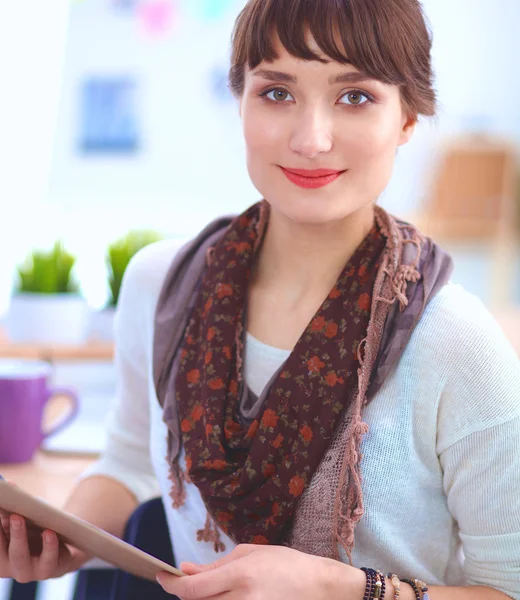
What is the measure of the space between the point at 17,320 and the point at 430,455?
0.91 metres

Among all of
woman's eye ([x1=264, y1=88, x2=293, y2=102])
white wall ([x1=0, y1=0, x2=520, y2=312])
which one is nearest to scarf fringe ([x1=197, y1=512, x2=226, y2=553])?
woman's eye ([x1=264, y1=88, x2=293, y2=102])

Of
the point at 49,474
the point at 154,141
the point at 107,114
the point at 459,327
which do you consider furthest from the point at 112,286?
the point at 107,114

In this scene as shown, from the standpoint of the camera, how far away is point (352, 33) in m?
0.77

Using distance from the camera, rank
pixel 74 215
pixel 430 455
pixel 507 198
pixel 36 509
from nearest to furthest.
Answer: pixel 36 509 < pixel 430 455 < pixel 74 215 < pixel 507 198

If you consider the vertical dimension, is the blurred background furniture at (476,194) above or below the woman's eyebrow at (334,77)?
below

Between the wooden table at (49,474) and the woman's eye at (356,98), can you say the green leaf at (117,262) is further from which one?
the woman's eye at (356,98)

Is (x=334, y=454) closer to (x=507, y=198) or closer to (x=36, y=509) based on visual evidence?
(x=36, y=509)

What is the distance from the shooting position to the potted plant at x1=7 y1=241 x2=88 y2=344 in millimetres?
1464

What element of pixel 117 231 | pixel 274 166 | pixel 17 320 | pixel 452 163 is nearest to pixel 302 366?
pixel 274 166

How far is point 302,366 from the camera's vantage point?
2.75 feet

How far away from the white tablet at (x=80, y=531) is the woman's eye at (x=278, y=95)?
1.50ft

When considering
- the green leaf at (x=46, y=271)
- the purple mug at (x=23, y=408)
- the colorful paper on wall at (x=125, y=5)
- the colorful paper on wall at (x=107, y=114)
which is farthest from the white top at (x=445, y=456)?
the colorful paper on wall at (x=125, y=5)

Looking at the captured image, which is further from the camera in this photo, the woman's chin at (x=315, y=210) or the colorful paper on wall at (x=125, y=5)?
the colorful paper on wall at (x=125, y=5)

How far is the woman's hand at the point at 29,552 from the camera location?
76 centimetres
